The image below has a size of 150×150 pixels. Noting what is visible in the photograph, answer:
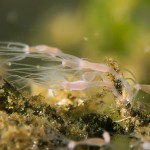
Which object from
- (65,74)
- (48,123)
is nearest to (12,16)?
(65,74)

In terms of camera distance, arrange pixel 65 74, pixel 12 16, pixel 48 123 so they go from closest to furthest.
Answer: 1. pixel 48 123
2. pixel 65 74
3. pixel 12 16

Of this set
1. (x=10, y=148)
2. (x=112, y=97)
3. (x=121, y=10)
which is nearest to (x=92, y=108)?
(x=112, y=97)

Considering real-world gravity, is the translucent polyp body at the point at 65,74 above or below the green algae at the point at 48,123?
above

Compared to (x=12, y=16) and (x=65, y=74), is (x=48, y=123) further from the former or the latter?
(x=12, y=16)

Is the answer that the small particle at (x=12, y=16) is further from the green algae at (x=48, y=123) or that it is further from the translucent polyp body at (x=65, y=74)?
the green algae at (x=48, y=123)

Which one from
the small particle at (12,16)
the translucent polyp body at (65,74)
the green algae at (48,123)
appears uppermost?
the small particle at (12,16)

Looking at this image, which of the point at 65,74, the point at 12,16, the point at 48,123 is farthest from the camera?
the point at 12,16

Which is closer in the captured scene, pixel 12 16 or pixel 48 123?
pixel 48 123

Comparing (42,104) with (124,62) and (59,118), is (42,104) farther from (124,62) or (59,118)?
(124,62)

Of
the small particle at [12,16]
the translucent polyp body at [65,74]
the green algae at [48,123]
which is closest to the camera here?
the green algae at [48,123]

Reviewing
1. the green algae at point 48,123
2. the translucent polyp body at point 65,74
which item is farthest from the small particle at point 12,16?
the green algae at point 48,123

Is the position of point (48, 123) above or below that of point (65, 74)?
below

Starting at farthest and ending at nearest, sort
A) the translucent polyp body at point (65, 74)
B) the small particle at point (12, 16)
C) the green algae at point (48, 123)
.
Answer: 1. the small particle at point (12, 16)
2. the translucent polyp body at point (65, 74)
3. the green algae at point (48, 123)
